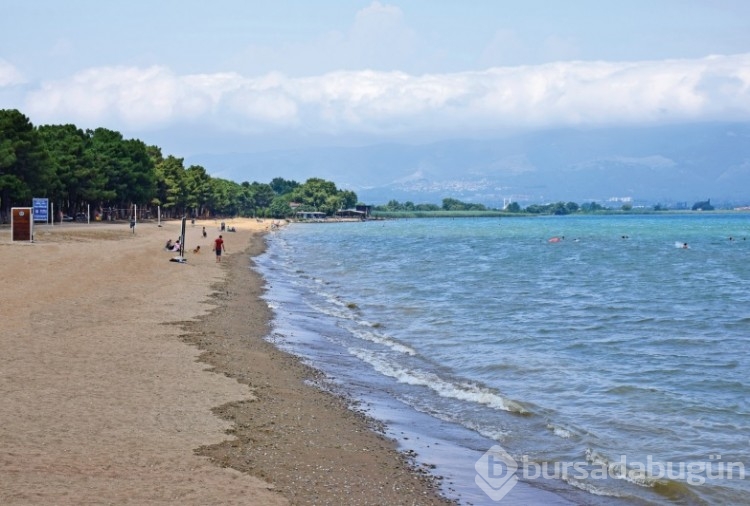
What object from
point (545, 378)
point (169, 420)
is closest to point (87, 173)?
point (545, 378)

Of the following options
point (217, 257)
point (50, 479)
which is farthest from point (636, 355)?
point (217, 257)

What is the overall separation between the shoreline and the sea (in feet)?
1.58

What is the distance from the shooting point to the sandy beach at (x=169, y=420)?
953 cm

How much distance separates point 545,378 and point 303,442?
9.11 metres

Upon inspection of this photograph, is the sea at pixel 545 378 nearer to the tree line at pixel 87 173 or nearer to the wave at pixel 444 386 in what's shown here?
the wave at pixel 444 386

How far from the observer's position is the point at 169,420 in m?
12.4

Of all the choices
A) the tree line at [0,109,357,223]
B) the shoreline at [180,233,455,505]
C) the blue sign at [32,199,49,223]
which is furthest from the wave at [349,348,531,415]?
the tree line at [0,109,357,223]

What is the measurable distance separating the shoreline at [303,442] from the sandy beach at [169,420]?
0.03 meters

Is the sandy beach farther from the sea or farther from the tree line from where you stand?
the tree line

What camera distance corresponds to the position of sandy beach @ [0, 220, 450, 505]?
9.53m

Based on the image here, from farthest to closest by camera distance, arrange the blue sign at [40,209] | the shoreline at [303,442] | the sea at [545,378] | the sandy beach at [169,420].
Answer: the blue sign at [40,209], the sea at [545,378], the shoreline at [303,442], the sandy beach at [169,420]

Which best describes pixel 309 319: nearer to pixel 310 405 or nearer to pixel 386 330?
pixel 386 330

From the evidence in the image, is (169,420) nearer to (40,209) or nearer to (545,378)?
(545,378)

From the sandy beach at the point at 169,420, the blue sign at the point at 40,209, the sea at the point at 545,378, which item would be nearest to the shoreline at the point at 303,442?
the sandy beach at the point at 169,420
